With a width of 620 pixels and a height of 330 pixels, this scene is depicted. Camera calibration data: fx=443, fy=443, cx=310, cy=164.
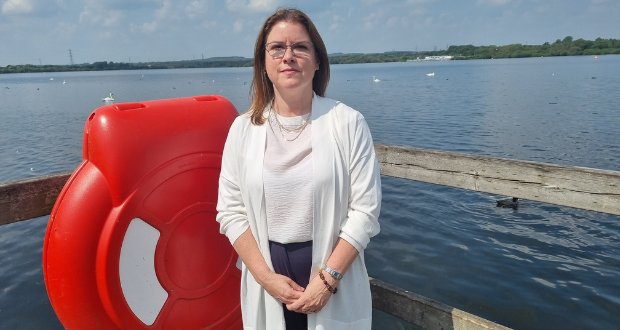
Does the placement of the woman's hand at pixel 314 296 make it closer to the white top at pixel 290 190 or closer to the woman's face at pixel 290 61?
the white top at pixel 290 190

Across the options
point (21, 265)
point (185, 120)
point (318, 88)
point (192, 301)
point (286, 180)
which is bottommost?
point (21, 265)

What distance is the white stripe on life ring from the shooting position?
6.34ft

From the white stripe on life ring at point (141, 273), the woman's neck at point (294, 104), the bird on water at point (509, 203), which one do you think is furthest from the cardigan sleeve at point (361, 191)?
the bird on water at point (509, 203)

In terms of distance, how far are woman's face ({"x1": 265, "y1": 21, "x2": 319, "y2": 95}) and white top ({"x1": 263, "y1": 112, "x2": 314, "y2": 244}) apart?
0.19 meters

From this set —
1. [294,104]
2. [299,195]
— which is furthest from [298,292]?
[294,104]

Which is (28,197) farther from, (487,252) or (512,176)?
(487,252)

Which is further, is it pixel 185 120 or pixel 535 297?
pixel 535 297

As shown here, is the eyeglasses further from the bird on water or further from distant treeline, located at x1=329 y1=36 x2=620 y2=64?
distant treeline, located at x1=329 y1=36 x2=620 y2=64

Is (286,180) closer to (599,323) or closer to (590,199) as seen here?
(590,199)

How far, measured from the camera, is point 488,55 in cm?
14012

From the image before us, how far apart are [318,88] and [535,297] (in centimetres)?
413

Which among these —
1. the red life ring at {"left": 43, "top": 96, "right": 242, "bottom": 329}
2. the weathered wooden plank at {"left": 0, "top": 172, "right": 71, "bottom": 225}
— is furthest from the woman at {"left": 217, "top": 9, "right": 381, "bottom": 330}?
the weathered wooden plank at {"left": 0, "top": 172, "right": 71, "bottom": 225}

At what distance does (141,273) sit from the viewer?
1.99 meters

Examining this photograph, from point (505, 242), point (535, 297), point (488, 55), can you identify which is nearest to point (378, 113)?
point (505, 242)
